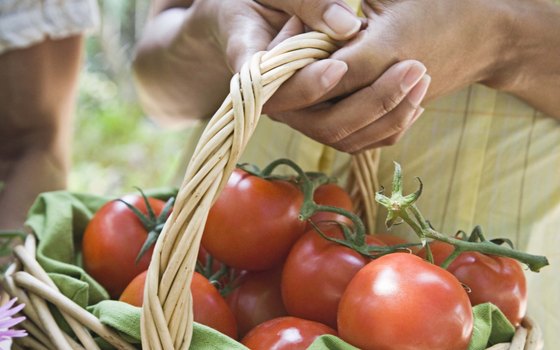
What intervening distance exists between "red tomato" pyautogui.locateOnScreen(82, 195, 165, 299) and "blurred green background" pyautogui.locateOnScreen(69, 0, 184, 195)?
181cm

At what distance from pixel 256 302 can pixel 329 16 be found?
0.29 m

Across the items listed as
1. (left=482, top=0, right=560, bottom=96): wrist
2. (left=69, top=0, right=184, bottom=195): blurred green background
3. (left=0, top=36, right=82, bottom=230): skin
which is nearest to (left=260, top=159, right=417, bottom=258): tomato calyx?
(left=482, top=0, right=560, bottom=96): wrist

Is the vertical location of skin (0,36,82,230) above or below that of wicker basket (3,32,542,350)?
below

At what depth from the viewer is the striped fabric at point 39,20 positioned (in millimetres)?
1119

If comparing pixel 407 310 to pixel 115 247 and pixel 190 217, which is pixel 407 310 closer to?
pixel 190 217

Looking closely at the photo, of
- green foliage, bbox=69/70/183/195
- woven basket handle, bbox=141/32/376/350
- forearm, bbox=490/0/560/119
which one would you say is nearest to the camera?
woven basket handle, bbox=141/32/376/350

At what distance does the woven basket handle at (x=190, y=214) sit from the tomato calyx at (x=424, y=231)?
128 mm

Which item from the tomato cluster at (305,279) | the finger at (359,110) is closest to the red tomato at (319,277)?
the tomato cluster at (305,279)

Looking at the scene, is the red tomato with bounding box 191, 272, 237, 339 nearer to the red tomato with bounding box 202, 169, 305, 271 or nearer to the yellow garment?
the red tomato with bounding box 202, 169, 305, 271

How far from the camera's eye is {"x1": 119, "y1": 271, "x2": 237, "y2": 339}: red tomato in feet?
2.19

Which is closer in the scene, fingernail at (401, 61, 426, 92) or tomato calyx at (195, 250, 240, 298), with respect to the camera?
fingernail at (401, 61, 426, 92)

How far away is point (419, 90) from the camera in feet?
2.19

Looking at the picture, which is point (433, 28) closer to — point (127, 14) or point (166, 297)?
point (166, 297)

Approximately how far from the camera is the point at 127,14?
343cm
